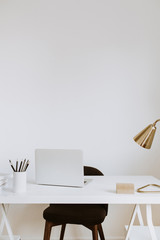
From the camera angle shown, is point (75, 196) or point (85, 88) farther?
point (85, 88)

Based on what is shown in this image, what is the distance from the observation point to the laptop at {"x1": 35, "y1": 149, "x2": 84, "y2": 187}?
1688mm

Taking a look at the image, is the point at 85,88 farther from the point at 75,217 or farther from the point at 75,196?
the point at 75,196

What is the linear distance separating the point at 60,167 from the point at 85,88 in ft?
3.82

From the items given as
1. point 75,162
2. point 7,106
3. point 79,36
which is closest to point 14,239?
point 75,162

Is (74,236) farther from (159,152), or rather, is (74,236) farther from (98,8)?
(98,8)

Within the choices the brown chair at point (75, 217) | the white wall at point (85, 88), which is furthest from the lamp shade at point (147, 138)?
the white wall at point (85, 88)

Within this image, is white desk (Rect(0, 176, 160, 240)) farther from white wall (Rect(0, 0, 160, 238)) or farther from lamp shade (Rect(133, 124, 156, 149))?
white wall (Rect(0, 0, 160, 238))

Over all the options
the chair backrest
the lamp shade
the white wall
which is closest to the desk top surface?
the lamp shade

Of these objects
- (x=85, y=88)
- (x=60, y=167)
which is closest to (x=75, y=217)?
(x=60, y=167)

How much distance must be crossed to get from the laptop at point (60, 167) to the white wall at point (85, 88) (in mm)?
917

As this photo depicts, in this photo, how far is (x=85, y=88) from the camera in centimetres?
270

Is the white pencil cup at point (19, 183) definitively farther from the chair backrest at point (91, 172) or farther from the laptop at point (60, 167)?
the chair backrest at point (91, 172)

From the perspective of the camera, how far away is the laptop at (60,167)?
169 centimetres

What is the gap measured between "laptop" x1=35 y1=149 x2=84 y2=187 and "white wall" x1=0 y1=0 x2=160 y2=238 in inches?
36.1
